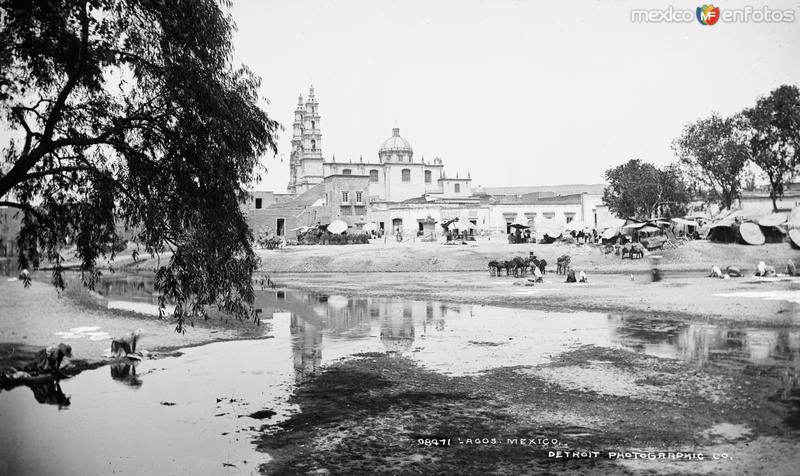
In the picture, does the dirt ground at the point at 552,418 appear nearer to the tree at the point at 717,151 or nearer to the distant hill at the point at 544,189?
the tree at the point at 717,151

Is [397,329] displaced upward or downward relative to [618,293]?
downward

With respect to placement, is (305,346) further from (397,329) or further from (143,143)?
(143,143)

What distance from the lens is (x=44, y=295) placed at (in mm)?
17750

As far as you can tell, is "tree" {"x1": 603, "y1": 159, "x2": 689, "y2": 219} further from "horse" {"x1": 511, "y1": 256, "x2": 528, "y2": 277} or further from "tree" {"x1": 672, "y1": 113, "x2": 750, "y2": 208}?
"horse" {"x1": 511, "y1": 256, "x2": 528, "y2": 277}

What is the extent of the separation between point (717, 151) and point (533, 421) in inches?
1646

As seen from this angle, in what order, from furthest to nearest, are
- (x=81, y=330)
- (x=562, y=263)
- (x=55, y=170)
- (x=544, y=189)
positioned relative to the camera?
(x=544, y=189), (x=562, y=263), (x=81, y=330), (x=55, y=170)

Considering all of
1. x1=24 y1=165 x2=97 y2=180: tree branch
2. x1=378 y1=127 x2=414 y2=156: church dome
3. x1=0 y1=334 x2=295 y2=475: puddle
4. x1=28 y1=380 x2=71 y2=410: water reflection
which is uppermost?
x1=378 y1=127 x2=414 y2=156: church dome

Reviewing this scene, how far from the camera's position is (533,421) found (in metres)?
7.25

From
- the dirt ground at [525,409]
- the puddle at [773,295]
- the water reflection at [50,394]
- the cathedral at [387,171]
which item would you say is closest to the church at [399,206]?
the cathedral at [387,171]

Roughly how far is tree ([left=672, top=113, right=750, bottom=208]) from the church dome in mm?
37268

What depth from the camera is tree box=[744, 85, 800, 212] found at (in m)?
32.3

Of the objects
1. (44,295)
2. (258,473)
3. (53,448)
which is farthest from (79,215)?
(44,295)

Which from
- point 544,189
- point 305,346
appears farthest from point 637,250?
point 544,189

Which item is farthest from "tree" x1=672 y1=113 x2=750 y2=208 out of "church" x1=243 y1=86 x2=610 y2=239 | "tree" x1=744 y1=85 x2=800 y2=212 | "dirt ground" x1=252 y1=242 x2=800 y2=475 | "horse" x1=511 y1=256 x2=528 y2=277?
"dirt ground" x1=252 y1=242 x2=800 y2=475
